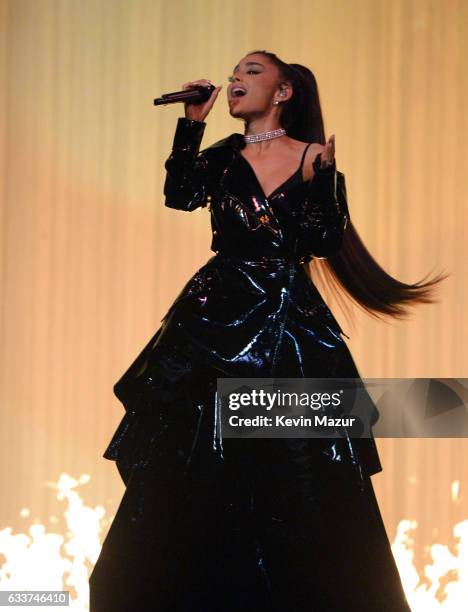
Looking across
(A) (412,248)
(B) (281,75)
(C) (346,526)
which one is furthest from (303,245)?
(A) (412,248)

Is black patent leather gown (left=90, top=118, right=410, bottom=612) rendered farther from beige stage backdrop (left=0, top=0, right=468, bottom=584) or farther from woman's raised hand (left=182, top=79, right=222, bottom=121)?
beige stage backdrop (left=0, top=0, right=468, bottom=584)

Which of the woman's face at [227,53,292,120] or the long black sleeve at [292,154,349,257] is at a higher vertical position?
the woman's face at [227,53,292,120]

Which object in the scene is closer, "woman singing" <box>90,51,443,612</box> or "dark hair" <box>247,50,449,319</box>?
"woman singing" <box>90,51,443,612</box>

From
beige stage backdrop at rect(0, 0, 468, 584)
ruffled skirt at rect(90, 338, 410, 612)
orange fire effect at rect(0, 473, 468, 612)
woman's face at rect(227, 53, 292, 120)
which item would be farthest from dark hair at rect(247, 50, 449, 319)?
orange fire effect at rect(0, 473, 468, 612)

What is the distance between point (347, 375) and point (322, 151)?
46 centimetres

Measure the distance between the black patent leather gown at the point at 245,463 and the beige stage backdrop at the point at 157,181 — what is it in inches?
31.6

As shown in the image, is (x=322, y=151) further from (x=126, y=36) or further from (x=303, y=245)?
(x=126, y=36)

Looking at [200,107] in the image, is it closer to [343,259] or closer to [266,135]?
[266,135]

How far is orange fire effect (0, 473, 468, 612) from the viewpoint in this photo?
2715 millimetres

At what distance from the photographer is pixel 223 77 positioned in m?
2.84

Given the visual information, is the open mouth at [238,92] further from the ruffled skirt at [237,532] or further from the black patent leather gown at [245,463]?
the ruffled skirt at [237,532]

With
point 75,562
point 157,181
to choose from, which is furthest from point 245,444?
point 157,181

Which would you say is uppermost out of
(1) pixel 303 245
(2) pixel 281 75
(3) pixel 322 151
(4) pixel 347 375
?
(2) pixel 281 75

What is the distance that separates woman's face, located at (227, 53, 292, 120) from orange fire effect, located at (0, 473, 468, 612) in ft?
3.93
